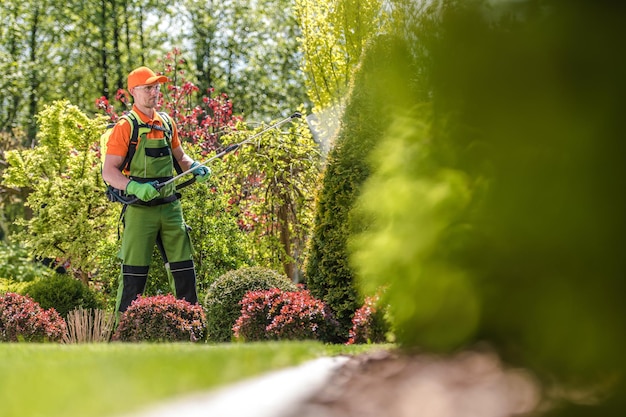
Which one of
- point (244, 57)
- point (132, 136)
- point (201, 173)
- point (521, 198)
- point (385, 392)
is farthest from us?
point (244, 57)

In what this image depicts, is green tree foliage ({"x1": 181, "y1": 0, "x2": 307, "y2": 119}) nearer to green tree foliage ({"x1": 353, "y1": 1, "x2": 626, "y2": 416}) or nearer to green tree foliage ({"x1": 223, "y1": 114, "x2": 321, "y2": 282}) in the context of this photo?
green tree foliage ({"x1": 223, "y1": 114, "x2": 321, "y2": 282})

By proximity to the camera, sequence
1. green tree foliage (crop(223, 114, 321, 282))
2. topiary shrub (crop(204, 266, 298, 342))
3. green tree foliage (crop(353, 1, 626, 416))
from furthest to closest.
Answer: green tree foliage (crop(223, 114, 321, 282))
topiary shrub (crop(204, 266, 298, 342))
green tree foliage (crop(353, 1, 626, 416))

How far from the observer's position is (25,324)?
8383 mm

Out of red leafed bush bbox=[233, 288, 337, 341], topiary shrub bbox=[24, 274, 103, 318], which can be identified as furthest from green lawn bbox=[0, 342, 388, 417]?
topiary shrub bbox=[24, 274, 103, 318]

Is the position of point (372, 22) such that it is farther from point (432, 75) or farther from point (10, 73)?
point (10, 73)

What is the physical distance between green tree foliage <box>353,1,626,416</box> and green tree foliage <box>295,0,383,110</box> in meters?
9.19

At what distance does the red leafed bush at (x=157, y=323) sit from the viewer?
306 inches

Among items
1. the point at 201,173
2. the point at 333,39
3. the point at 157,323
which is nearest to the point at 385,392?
the point at 157,323

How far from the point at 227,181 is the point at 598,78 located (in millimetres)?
8880

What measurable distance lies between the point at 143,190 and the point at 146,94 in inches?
40.1

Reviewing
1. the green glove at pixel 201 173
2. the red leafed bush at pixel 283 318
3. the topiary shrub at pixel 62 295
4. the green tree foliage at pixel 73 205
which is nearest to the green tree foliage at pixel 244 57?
the green tree foliage at pixel 73 205

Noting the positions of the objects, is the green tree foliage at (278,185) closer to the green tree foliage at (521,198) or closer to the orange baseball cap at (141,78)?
the orange baseball cap at (141,78)

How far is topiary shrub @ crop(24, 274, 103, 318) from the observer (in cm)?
1009

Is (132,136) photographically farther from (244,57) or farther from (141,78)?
(244,57)
